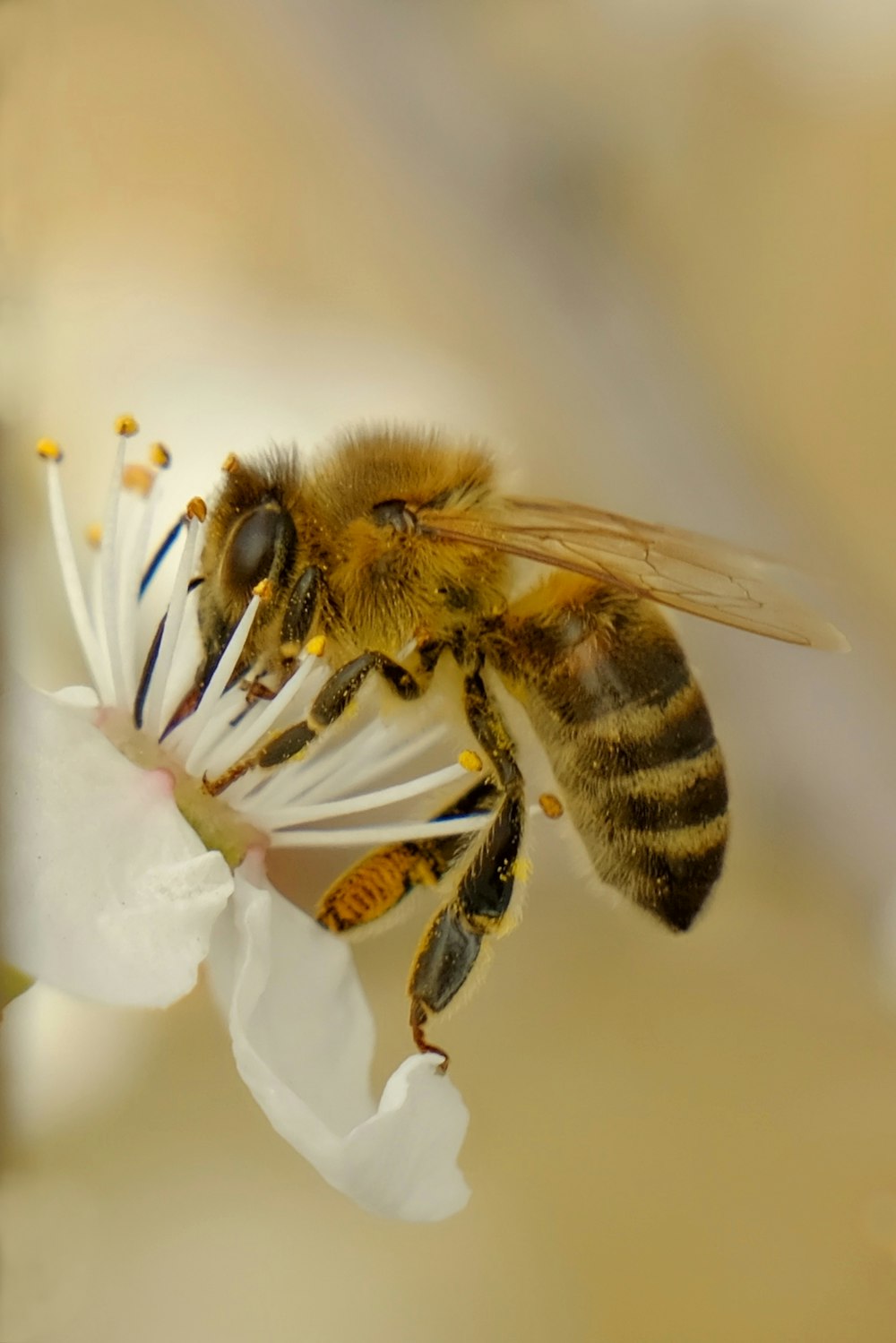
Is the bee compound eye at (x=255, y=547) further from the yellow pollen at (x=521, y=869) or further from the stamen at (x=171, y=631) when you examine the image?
the yellow pollen at (x=521, y=869)

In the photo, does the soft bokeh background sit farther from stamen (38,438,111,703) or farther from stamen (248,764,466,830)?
stamen (248,764,466,830)

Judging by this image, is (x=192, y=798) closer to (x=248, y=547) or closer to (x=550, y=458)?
(x=248, y=547)

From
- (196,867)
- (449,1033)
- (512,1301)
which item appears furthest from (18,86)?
(512,1301)

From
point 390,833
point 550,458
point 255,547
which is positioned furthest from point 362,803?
point 550,458

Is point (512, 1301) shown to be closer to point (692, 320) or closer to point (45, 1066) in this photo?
point (45, 1066)

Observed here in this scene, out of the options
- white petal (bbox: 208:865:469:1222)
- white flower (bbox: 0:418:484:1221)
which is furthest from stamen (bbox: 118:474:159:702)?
white petal (bbox: 208:865:469:1222)

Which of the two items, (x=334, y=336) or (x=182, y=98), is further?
(x=334, y=336)

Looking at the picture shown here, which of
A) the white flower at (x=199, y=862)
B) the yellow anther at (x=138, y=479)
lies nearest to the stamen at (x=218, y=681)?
the white flower at (x=199, y=862)
